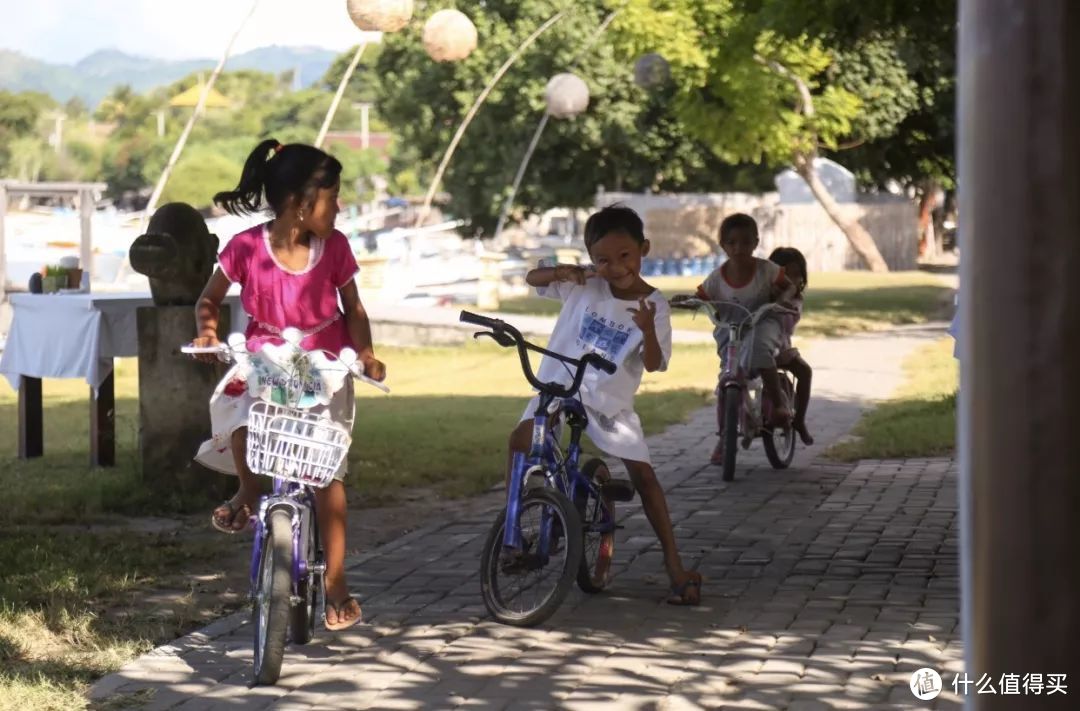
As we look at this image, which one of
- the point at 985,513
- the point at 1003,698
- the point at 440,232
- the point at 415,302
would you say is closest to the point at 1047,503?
the point at 985,513

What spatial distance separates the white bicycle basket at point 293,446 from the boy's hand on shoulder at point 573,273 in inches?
56.7

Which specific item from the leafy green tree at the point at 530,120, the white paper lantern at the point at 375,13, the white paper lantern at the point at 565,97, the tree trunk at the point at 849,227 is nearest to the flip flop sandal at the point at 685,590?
the white paper lantern at the point at 375,13

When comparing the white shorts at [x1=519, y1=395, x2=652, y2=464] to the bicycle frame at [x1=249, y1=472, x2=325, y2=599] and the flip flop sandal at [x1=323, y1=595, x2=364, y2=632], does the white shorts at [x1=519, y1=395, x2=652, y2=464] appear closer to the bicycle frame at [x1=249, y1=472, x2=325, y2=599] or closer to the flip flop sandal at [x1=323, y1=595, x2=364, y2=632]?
the flip flop sandal at [x1=323, y1=595, x2=364, y2=632]

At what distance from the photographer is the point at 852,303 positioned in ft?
108

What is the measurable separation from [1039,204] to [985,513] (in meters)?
0.41

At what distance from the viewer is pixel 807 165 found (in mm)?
40688

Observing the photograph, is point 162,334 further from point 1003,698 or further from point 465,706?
point 1003,698

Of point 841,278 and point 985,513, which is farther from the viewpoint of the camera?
point 841,278

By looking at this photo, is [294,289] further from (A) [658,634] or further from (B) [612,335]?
(A) [658,634]

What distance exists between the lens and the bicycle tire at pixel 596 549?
6.94 metres

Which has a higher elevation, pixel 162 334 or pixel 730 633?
pixel 162 334

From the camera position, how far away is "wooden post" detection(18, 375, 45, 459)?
12.2 meters

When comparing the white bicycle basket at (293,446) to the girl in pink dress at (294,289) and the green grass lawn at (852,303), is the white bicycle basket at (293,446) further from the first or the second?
the green grass lawn at (852,303)

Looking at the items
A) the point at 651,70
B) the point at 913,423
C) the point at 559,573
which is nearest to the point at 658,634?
the point at 559,573
